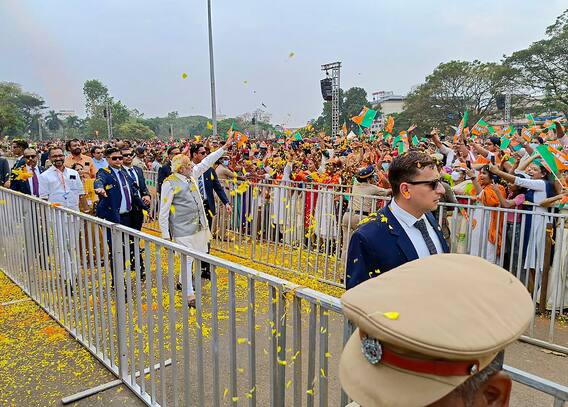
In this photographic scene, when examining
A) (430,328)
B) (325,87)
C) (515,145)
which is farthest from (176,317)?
(325,87)

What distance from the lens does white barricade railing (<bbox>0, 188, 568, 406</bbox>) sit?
7.27 feet

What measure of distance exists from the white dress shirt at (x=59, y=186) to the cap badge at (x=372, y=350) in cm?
661

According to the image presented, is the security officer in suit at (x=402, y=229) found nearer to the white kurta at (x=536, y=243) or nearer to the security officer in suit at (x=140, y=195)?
the white kurta at (x=536, y=243)

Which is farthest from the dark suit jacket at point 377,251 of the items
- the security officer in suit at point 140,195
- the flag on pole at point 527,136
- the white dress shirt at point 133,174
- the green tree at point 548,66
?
the green tree at point 548,66

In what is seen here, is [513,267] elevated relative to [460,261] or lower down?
lower down

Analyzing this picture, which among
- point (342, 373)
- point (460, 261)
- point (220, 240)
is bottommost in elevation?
point (220, 240)

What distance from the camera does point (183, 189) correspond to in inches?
220

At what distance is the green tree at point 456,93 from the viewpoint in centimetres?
4695

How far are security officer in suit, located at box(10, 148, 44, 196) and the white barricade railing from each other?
1.86m

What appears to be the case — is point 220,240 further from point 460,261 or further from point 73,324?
point 460,261

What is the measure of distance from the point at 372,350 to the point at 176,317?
2342 millimetres

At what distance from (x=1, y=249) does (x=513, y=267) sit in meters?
7.14

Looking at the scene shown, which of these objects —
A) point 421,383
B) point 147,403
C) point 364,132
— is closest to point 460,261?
point 421,383

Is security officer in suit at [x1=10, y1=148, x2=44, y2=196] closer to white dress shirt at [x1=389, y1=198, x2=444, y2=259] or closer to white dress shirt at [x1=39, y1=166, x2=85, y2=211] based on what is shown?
white dress shirt at [x1=39, y1=166, x2=85, y2=211]
